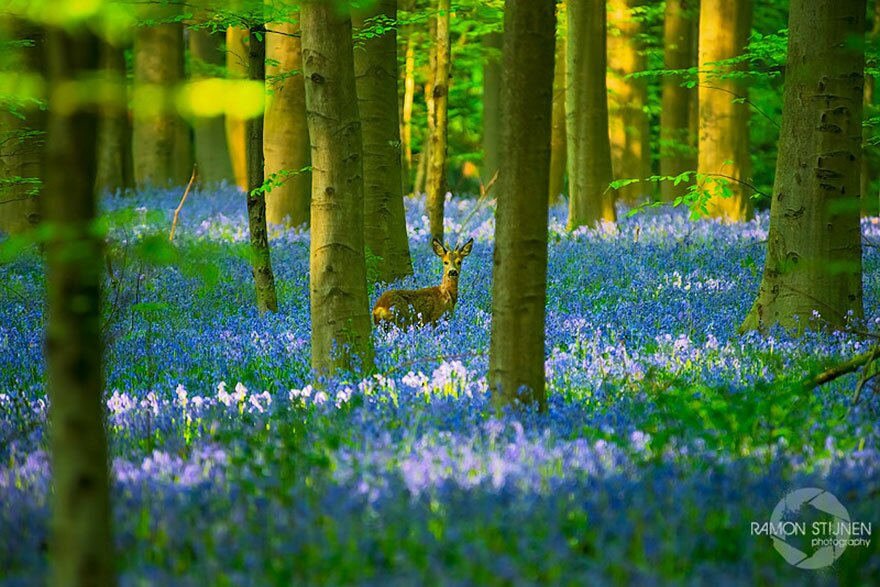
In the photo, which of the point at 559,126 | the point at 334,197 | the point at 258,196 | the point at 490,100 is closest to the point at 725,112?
the point at 559,126

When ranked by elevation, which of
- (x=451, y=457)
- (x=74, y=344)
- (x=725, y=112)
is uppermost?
(x=725, y=112)

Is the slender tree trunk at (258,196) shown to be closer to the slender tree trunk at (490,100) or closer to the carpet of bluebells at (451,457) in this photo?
the carpet of bluebells at (451,457)

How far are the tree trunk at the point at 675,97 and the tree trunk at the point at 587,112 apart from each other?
6.98 m

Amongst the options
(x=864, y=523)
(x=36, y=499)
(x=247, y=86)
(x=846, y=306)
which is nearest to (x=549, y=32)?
(x=247, y=86)

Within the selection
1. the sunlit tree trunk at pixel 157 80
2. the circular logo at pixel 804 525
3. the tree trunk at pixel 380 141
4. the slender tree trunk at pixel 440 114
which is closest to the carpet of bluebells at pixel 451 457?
the circular logo at pixel 804 525

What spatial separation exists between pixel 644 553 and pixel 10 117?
13.0 metres

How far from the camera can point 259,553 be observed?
3348 mm

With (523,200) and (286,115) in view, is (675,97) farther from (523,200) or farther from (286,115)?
(523,200)

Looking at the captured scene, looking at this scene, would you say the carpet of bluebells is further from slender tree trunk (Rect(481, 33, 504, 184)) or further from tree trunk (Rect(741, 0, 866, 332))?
slender tree trunk (Rect(481, 33, 504, 184))

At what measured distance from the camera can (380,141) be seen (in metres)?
12.0

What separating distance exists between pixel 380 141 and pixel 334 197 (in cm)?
532

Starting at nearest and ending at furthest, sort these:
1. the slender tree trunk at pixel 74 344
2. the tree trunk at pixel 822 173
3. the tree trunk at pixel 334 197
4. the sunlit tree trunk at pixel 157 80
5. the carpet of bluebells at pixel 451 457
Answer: the slender tree trunk at pixel 74 344 < the carpet of bluebells at pixel 451 457 < the tree trunk at pixel 334 197 < the tree trunk at pixel 822 173 < the sunlit tree trunk at pixel 157 80

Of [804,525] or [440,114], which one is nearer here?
[804,525]

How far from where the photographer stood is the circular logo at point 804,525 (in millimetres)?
3678
